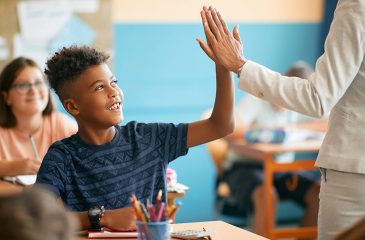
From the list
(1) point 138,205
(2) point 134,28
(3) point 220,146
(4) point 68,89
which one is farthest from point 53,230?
(2) point 134,28

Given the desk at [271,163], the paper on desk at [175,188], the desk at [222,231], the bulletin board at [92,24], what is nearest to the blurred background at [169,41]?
the bulletin board at [92,24]

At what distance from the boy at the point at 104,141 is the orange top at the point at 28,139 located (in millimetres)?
1221

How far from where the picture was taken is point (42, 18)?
5.09 m

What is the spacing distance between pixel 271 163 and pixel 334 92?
114 inches

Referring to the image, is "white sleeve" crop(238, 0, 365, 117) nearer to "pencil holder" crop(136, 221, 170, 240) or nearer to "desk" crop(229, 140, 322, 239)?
"pencil holder" crop(136, 221, 170, 240)


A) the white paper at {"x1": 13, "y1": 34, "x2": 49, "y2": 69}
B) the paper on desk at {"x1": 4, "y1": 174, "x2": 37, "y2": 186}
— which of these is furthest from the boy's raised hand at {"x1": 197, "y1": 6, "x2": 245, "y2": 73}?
the white paper at {"x1": 13, "y1": 34, "x2": 49, "y2": 69}

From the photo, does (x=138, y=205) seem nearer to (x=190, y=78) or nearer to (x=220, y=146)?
(x=220, y=146)

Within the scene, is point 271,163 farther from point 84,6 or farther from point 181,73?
point 84,6

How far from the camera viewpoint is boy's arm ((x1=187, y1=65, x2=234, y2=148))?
2193mm

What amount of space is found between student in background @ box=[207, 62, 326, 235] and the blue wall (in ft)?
1.35

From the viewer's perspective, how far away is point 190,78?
5527 mm

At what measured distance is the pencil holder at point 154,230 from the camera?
1.70 metres

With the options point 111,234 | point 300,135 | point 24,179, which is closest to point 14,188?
point 24,179

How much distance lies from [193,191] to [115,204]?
352cm
